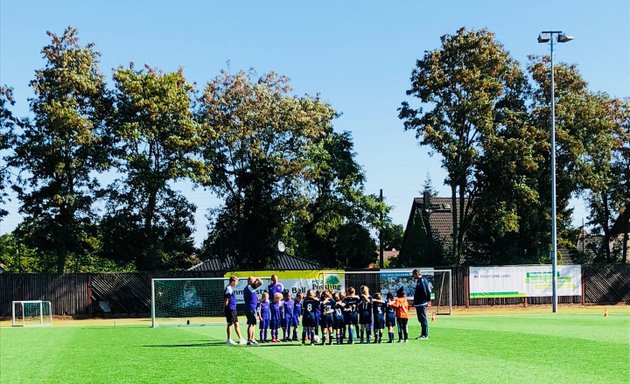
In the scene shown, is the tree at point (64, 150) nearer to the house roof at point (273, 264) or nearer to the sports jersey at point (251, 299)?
the house roof at point (273, 264)

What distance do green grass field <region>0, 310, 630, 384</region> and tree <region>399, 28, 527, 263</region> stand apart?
894 inches

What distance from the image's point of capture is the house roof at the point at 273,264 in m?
42.7

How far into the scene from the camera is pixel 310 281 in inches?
1373

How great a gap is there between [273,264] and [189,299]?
1004 cm

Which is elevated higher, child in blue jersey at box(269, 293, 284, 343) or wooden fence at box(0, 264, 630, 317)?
child in blue jersey at box(269, 293, 284, 343)

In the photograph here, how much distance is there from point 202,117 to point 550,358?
103 ft

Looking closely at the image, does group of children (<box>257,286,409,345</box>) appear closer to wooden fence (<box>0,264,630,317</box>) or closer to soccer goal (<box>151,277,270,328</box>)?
soccer goal (<box>151,277,270,328</box>)

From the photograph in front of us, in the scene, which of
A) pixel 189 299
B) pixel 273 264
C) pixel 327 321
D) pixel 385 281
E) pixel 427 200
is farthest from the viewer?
pixel 427 200

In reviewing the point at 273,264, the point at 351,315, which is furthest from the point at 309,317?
the point at 273,264

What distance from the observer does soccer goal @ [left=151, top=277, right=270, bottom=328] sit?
3259 centimetres

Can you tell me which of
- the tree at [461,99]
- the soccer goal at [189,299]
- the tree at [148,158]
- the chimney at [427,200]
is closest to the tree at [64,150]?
the tree at [148,158]

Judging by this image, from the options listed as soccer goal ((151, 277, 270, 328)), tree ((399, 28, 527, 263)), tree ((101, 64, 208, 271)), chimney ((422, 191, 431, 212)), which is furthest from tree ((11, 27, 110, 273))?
chimney ((422, 191, 431, 212))

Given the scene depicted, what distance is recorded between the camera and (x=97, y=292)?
37719 millimetres

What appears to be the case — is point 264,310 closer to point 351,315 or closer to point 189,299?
point 351,315
